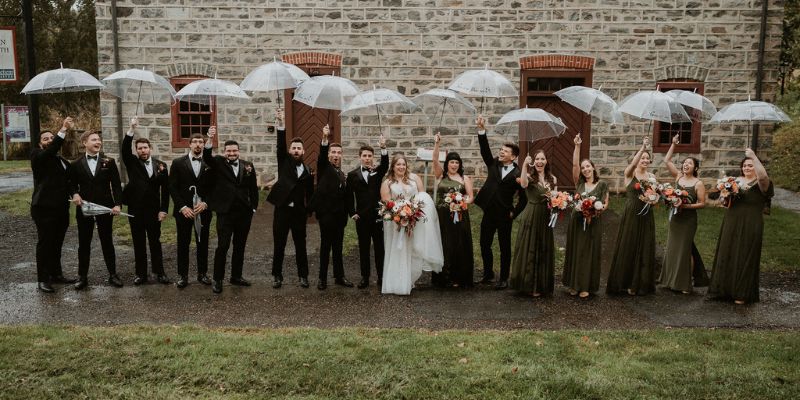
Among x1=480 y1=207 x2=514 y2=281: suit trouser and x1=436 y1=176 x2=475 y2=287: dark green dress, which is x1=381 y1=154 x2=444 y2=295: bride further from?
x1=480 y1=207 x2=514 y2=281: suit trouser

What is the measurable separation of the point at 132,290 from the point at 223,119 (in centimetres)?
780

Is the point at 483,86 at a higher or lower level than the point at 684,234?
higher

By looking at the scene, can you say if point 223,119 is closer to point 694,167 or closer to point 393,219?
point 393,219

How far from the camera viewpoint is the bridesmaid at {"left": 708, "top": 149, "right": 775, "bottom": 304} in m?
8.12

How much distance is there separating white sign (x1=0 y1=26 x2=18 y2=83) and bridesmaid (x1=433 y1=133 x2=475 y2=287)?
7.11 metres

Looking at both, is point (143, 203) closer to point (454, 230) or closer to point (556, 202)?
point (454, 230)

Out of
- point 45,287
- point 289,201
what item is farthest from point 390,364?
point 45,287

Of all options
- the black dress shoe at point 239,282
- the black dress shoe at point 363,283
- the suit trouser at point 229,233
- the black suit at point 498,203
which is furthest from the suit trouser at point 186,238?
the black suit at point 498,203

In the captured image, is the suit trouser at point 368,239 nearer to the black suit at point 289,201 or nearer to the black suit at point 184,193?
the black suit at point 289,201

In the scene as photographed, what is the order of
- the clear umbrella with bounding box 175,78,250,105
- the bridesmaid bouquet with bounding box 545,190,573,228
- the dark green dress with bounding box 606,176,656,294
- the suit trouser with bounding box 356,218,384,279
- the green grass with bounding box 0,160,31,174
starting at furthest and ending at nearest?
the green grass with bounding box 0,160,31,174
the suit trouser with bounding box 356,218,384,279
the dark green dress with bounding box 606,176,656,294
the clear umbrella with bounding box 175,78,250,105
the bridesmaid bouquet with bounding box 545,190,573,228

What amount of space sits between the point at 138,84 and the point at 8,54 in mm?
3048

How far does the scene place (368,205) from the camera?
8.66 metres

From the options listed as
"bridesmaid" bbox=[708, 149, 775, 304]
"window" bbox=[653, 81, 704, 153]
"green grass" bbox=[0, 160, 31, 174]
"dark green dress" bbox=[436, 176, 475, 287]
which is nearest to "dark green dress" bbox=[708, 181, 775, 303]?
"bridesmaid" bbox=[708, 149, 775, 304]

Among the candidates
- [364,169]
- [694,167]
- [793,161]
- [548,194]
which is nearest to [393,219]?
[364,169]
